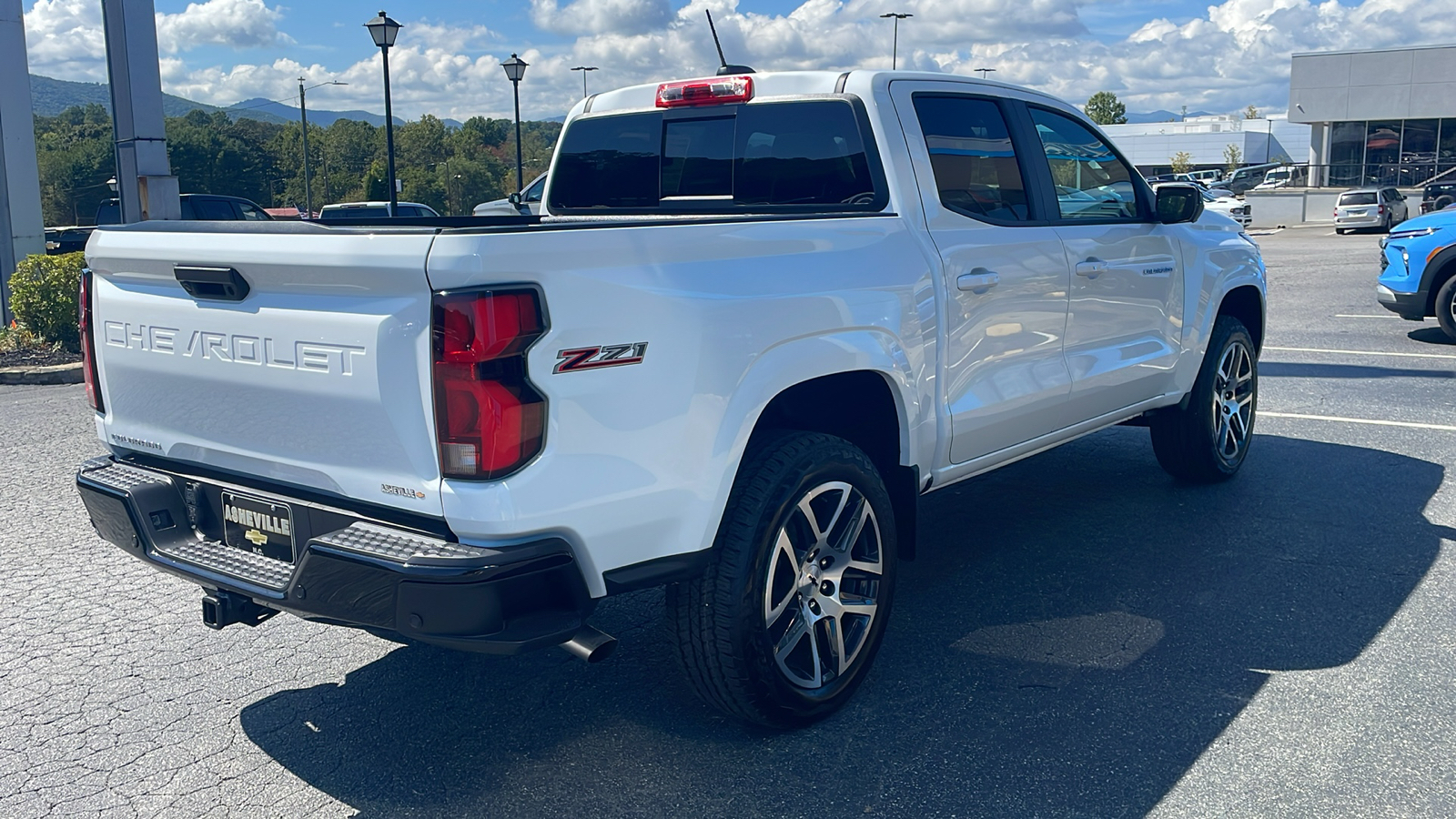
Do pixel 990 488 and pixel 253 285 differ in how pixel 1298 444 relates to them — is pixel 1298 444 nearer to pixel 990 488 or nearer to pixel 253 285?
pixel 990 488

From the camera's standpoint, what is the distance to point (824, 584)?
3.54 meters

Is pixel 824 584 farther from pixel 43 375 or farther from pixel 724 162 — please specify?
pixel 43 375

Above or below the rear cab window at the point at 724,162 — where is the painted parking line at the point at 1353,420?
below

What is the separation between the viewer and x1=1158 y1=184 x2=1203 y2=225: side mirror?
5.12 m

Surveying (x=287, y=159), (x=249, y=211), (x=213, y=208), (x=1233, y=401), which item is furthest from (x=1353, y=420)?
(x=287, y=159)

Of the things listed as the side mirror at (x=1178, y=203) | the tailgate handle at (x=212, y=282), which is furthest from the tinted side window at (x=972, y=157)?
the tailgate handle at (x=212, y=282)

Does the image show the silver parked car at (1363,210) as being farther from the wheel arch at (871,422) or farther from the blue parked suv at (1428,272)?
the wheel arch at (871,422)

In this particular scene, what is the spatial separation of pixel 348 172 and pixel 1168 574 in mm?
108256

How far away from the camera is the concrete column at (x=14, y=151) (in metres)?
12.6

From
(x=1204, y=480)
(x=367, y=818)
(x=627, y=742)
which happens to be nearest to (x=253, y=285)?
(x=367, y=818)

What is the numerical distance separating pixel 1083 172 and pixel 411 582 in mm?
3485

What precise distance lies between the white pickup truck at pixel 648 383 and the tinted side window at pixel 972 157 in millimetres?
15

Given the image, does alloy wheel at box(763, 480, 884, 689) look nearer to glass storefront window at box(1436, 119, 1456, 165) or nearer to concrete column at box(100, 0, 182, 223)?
concrete column at box(100, 0, 182, 223)

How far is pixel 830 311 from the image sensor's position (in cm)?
343
